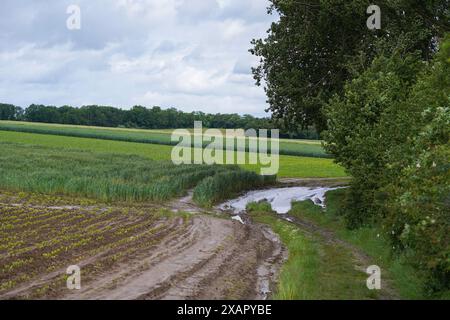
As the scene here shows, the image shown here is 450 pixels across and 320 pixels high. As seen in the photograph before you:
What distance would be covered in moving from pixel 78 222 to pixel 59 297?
35.9 feet

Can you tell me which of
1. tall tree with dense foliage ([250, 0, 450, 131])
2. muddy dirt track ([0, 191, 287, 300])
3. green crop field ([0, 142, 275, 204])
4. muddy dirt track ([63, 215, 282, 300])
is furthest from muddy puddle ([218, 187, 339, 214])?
muddy dirt track ([63, 215, 282, 300])

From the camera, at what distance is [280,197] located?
35188mm

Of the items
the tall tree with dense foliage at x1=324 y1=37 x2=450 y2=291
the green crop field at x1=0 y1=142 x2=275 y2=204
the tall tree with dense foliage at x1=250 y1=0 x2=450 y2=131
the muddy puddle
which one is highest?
the tall tree with dense foliage at x1=250 y1=0 x2=450 y2=131

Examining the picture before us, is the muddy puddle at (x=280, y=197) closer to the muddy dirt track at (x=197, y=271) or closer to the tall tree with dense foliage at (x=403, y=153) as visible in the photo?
the tall tree with dense foliage at (x=403, y=153)

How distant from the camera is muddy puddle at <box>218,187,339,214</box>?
30941 millimetres

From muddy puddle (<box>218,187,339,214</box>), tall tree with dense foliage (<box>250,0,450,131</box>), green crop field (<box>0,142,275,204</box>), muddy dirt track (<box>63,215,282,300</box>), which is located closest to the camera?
muddy dirt track (<box>63,215,282,300</box>)

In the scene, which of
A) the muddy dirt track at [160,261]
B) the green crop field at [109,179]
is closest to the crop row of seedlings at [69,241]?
the muddy dirt track at [160,261]

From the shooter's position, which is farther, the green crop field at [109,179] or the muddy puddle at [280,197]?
the green crop field at [109,179]

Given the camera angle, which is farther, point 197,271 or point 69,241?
point 69,241

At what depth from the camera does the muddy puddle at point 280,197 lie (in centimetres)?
3094

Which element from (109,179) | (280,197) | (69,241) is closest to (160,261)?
(69,241)

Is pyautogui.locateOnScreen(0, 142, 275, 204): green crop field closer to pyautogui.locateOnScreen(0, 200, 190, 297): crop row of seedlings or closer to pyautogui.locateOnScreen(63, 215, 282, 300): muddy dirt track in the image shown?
pyautogui.locateOnScreen(0, 200, 190, 297): crop row of seedlings

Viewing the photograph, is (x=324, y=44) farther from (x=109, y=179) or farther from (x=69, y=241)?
(x=69, y=241)
